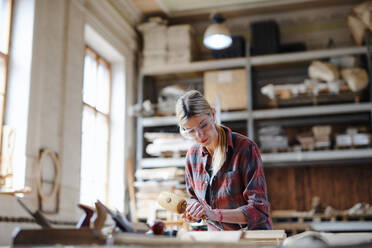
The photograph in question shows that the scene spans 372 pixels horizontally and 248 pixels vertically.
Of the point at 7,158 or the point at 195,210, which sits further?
the point at 7,158

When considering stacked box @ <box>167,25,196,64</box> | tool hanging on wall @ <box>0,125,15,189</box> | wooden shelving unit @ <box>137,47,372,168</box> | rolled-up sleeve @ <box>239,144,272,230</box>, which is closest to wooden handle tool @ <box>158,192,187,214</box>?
rolled-up sleeve @ <box>239,144,272,230</box>

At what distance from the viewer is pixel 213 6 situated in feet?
21.3

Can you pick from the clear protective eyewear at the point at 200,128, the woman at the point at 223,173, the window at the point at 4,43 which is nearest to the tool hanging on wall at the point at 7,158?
the window at the point at 4,43

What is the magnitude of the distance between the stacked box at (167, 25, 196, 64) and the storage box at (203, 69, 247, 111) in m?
0.44

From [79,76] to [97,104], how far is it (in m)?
0.92

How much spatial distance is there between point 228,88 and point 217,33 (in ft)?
3.04

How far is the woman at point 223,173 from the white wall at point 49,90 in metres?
2.13

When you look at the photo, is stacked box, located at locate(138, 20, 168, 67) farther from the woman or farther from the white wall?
the woman

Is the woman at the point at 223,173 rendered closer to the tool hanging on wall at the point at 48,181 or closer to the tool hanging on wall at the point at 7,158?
the tool hanging on wall at the point at 7,158

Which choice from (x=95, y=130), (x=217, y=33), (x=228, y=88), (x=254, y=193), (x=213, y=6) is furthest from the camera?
(x=213, y=6)

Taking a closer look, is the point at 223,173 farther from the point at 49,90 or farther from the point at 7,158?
the point at 49,90

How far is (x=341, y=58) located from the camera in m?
5.98

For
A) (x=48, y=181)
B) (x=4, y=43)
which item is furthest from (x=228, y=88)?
(x=4, y=43)

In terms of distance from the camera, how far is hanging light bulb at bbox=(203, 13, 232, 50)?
541 cm
